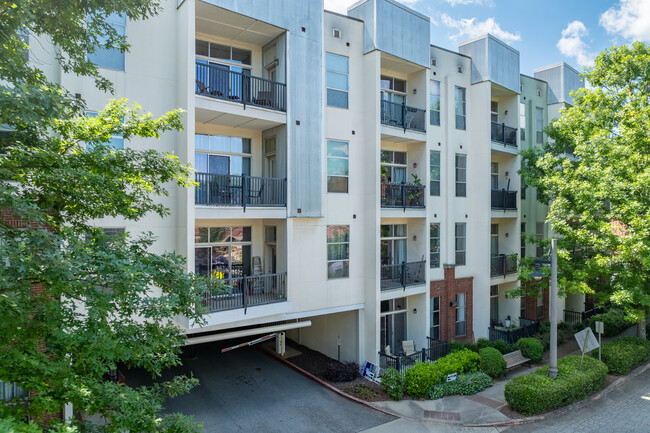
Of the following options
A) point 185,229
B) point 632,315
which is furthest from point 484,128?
point 185,229

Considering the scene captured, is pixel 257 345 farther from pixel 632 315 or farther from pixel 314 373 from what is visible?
pixel 632 315

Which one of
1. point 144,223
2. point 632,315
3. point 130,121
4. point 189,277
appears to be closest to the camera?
point 189,277

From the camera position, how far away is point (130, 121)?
24.8 ft

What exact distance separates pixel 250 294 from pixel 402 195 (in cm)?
710

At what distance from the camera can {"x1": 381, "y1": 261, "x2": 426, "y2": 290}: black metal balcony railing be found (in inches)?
643

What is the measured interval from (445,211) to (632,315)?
7.74 m

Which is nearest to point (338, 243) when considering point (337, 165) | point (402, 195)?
point (337, 165)

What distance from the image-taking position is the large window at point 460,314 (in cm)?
1928

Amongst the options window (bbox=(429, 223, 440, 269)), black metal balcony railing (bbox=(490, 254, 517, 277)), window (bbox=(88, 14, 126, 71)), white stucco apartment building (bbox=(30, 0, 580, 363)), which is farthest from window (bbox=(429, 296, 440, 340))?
window (bbox=(88, 14, 126, 71))

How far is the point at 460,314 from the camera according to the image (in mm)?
19375

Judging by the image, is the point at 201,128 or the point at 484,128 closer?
the point at 201,128

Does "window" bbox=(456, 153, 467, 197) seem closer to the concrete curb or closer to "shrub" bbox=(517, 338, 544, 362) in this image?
"shrub" bbox=(517, 338, 544, 362)

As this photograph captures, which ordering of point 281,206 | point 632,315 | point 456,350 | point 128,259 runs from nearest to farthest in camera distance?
point 128,259 → point 281,206 → point 632,315 → point 456,350

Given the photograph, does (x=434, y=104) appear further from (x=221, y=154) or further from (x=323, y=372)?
(x=323, y=372)
